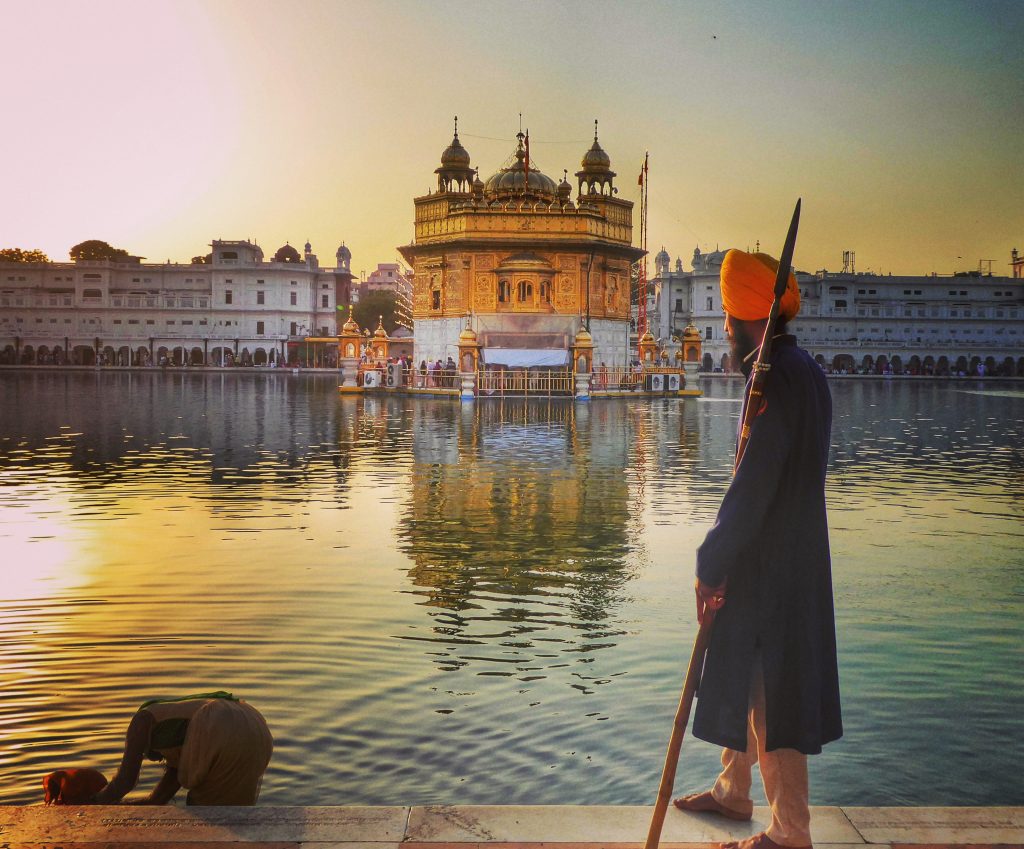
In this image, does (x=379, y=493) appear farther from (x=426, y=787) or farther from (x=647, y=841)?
(x=647, y=841)

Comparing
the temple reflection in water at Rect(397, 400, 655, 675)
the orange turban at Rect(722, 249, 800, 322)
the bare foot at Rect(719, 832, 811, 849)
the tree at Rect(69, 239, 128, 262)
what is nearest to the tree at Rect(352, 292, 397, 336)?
the tree at Rect(69, 239, 128, 262)

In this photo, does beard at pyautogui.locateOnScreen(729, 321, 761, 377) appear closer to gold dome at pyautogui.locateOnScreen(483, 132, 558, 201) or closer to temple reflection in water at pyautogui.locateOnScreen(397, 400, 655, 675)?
temple reflection in water at pyautogui.locateOnScreen(397, 400, 655, 675)

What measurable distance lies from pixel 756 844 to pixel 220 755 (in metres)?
1.70

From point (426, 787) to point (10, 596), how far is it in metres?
4.31

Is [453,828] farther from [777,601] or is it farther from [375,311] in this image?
[375,311]

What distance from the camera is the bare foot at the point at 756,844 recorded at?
10.0 ft

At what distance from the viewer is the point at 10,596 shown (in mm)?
7031

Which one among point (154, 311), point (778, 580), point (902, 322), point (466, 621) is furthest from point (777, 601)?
point (902, 322)

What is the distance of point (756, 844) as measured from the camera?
3074mm

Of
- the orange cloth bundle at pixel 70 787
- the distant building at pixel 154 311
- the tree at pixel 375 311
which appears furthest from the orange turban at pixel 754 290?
the tree at pixel 375 311

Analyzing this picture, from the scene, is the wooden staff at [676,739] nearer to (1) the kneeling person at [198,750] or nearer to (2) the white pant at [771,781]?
(2) the white pant at [771,781]

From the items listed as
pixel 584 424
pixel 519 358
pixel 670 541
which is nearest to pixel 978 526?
pixel 670 541

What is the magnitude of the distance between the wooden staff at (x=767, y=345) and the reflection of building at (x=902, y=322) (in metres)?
85.0

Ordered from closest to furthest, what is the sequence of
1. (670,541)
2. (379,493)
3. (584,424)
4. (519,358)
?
(670,541) → (379,493) → (584,424) → (519,358)
